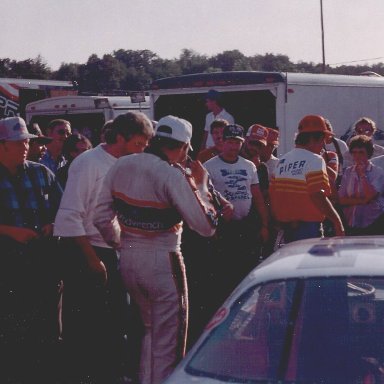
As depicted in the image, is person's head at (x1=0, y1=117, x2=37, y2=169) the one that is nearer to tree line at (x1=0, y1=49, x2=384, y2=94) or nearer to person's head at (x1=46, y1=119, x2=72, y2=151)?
person's head at (x1=46, y1=119, x2=72, y2=151)

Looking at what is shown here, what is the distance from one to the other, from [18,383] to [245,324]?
2900 mm

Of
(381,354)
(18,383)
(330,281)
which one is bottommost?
(18,383)

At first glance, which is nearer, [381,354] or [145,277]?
[381,354]

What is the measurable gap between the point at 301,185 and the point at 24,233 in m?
2.25

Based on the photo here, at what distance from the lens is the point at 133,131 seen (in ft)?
18.8

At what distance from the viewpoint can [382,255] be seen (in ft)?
13.2

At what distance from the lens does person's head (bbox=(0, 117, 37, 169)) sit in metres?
6.01

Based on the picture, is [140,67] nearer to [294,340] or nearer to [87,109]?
[87,109]

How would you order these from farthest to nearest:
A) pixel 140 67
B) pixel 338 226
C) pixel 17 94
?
pixel 140 67, pixel 17 94, pixel 338 226

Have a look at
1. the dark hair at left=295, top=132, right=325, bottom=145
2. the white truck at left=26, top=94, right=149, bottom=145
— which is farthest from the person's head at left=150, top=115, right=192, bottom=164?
the white truck at left=26, top=94, right=149, bottom=145

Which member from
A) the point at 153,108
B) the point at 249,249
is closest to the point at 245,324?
the point at 249,249

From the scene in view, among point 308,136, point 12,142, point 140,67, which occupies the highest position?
point 12,142

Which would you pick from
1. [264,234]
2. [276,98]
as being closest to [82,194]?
[264,234]

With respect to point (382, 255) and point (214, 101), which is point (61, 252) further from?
point (214, 101)
